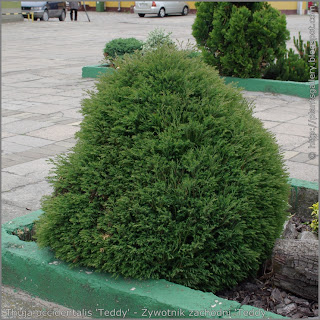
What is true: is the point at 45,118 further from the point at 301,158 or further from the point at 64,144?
the point at 301,158

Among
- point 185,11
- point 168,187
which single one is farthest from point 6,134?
point 185,11

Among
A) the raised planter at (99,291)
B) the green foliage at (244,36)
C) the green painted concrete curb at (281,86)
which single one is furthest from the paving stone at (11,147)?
the green foliage at (244,36)

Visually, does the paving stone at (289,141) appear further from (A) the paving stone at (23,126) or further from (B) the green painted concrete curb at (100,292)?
(B) the green painted concrete curb at (100,292)

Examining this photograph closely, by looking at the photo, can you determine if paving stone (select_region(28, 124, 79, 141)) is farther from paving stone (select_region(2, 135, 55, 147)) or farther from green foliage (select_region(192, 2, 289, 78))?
green foliage (select_region(192, 2, 289, 78))

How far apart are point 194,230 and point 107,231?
47 cm

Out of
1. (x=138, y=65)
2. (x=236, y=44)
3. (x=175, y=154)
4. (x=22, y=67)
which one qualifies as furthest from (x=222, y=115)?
(x=22, y=67)

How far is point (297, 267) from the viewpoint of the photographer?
2.66m

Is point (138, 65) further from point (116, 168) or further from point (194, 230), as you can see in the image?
point (194, 230)

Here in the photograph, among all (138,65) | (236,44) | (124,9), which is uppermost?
(124,9)

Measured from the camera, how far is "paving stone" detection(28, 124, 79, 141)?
6895 mm

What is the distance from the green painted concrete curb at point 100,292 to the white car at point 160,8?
1276 inches

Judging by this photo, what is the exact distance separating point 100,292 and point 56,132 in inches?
190

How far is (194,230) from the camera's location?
2482 millimetres

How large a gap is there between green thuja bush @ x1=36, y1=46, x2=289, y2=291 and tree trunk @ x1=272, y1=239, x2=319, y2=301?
4.1 inches
